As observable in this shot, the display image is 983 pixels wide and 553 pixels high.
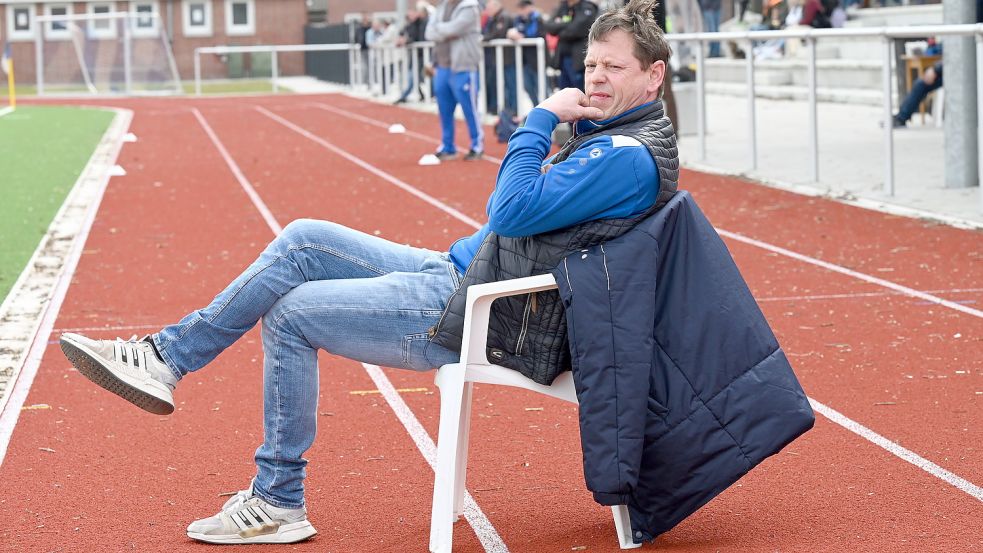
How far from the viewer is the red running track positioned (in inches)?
168

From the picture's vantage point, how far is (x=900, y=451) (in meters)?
4.98

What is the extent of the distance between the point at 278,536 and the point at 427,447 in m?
1.20

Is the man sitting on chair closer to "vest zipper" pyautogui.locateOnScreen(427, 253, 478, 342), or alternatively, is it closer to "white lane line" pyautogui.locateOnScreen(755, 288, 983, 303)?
"vest zipper" pyautogui.locateOnScreen(427, 253, 478, 342)

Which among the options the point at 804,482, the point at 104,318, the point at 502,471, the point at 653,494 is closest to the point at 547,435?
the point at 502,471

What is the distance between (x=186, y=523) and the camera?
4.42m

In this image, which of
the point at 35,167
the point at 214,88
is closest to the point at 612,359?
the point at 35,167

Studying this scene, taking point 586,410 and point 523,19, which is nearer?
point 586,410

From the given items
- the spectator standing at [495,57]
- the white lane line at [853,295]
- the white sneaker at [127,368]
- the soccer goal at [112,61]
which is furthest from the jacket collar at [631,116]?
the soccer goal at [112,61]

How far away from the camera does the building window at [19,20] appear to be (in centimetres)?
5488

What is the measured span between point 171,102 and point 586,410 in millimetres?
33601

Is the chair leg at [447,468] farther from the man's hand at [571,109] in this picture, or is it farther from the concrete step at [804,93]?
the concrete step at [804,93]

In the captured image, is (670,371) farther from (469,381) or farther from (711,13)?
(711,13)

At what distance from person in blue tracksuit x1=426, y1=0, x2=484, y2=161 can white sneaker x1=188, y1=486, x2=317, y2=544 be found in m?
13.0

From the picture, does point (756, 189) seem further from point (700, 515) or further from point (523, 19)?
point (523, 19)
